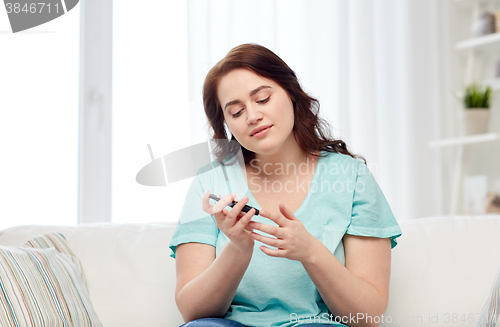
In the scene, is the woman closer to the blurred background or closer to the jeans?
the jeans

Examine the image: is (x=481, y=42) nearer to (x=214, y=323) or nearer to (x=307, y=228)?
(x=307, y=228)

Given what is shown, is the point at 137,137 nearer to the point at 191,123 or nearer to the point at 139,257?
the point at 191,123

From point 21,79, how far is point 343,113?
1.42m

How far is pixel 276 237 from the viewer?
915mm

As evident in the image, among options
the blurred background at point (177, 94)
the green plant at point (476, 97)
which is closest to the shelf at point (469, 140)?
the blurred background at point (177, 94)

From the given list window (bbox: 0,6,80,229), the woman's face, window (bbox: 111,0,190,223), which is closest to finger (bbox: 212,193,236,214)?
the woman's face

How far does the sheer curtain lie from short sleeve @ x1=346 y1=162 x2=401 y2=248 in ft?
3.39

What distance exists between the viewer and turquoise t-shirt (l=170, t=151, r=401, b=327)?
0.90 m

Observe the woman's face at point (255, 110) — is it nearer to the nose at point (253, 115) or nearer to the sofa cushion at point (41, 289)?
the nose at point (253, 115)

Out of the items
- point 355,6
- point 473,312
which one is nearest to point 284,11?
point 355,6

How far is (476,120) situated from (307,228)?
161cm

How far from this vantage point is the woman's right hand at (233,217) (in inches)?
28.8

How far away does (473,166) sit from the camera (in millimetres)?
2418

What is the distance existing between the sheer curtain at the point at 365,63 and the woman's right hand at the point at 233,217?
1137 millimetres
